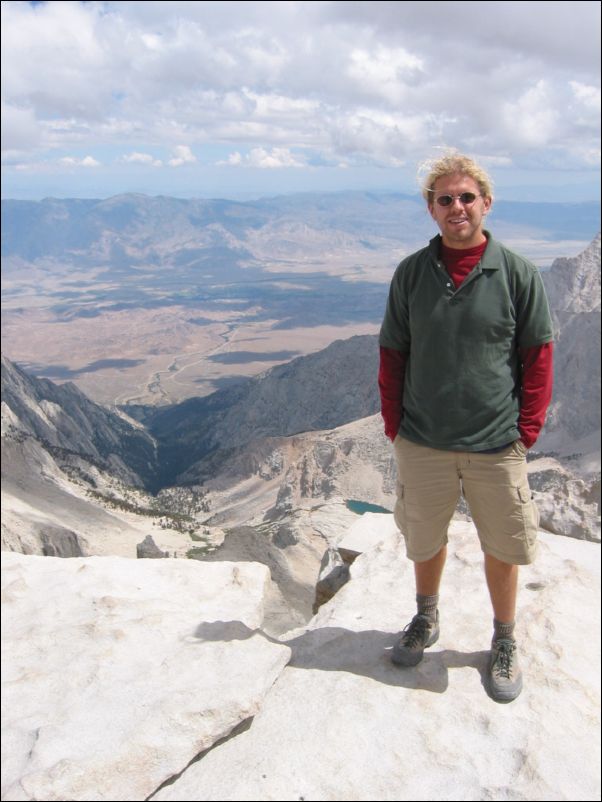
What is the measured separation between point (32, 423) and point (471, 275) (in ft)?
445

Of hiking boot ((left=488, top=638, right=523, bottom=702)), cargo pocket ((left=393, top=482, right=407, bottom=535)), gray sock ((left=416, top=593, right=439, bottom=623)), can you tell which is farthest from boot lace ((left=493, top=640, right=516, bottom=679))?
cargo pocket ((left=393, top=482, right=407, bottom=535))

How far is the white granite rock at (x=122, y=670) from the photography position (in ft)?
19.4

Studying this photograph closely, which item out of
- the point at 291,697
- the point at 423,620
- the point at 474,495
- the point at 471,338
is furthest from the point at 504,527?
the point at 291,697

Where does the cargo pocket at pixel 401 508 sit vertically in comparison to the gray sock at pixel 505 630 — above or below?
above

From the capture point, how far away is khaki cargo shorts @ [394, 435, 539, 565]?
240 inches

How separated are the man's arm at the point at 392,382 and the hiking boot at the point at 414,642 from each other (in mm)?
2272

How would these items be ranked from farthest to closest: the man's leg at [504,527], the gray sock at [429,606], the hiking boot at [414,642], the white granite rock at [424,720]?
the gray sock at [429,606] → the hiking boot at [414,642] → the man's leg at [504,527] → the white granite rock at [424,720]

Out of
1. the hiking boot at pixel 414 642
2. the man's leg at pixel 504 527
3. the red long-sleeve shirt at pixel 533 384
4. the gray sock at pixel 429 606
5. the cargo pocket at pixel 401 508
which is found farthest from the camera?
the gray sock at pixel 429 606

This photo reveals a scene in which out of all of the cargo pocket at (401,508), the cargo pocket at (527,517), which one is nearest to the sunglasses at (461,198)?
the cargo pocket at (527,517)

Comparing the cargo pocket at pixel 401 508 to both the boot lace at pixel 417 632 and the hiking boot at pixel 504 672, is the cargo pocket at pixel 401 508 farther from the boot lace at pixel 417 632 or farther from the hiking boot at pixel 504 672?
the hiking boot at pixel 504 672

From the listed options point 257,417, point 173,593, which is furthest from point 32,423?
point 173,593

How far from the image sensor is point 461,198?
581 centimetres

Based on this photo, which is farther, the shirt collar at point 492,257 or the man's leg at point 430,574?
the man's leg at point 430,574

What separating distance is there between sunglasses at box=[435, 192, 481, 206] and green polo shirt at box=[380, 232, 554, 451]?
1.26ft
